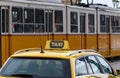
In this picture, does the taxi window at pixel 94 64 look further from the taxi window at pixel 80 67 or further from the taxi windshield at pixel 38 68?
the taxi windshield at pixel 38 68

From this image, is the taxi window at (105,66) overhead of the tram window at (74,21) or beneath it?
beneath

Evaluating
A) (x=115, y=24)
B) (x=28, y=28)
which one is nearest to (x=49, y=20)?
(x=28, y=28)

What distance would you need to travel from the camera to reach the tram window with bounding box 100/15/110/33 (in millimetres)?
29058

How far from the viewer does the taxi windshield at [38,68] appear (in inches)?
309

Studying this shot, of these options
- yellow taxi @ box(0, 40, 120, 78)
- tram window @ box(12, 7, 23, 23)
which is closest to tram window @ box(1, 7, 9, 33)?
tram window @ box(12, 7, 23, 23)

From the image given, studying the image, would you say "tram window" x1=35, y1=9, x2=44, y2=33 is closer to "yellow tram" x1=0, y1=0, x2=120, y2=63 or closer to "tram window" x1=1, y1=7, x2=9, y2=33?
"yellow tram" x1=0, y1=0, x2=120, y2=63

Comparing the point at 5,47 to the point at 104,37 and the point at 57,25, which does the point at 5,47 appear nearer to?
the point at 57,25

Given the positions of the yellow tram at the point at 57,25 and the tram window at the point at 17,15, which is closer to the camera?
the yellow tram at the point at 57,25

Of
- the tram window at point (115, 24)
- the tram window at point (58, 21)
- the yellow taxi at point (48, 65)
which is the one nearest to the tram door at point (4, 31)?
the tram window at point (58, 21)

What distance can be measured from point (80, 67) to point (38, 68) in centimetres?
73

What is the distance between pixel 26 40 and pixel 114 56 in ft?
36.7

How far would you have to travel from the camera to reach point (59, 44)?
9477 millimetres

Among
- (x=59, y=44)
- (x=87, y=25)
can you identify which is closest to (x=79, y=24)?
(x=87, y=25)

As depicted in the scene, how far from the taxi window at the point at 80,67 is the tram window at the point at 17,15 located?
12.0 metres
